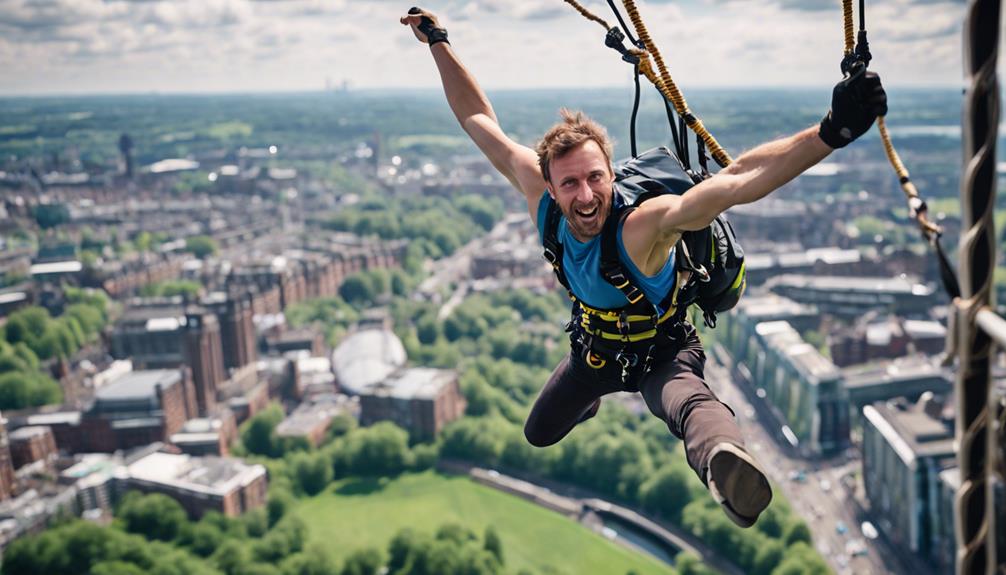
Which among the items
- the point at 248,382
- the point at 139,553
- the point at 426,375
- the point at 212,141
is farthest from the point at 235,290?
the point at 212,141

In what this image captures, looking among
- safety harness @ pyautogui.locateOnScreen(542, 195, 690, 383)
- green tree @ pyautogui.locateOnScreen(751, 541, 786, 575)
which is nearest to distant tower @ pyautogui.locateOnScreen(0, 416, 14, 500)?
green tree @ pyautogui.locateOnScreen(751, 541, 786, 575)

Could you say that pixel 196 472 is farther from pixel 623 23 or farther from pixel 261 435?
pixel 623 23

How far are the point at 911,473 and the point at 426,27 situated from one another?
50.2 feet

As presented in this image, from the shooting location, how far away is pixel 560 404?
3.19m

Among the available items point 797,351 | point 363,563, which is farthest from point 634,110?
point 797,351

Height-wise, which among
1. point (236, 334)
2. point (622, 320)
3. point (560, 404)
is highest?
point (622, 320)

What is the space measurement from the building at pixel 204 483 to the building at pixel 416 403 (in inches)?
156

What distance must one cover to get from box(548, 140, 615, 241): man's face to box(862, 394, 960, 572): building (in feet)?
48.8

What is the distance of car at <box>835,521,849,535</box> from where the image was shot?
1720 centimetres

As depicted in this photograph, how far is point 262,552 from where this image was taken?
1634 cm

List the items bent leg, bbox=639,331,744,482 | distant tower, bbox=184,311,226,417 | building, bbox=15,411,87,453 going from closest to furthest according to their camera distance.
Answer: bent leg, bbox=639,331,744,482, building, bbox=15,411,87,453, distant tower, bbox=184,311,226,417

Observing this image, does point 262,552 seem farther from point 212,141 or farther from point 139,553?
point 212,141

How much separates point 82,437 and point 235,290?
6.44 metres

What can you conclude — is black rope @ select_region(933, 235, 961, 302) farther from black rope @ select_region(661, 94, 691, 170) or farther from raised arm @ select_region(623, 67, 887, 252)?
black rope @ select_region(661, 94, 691, 170)
